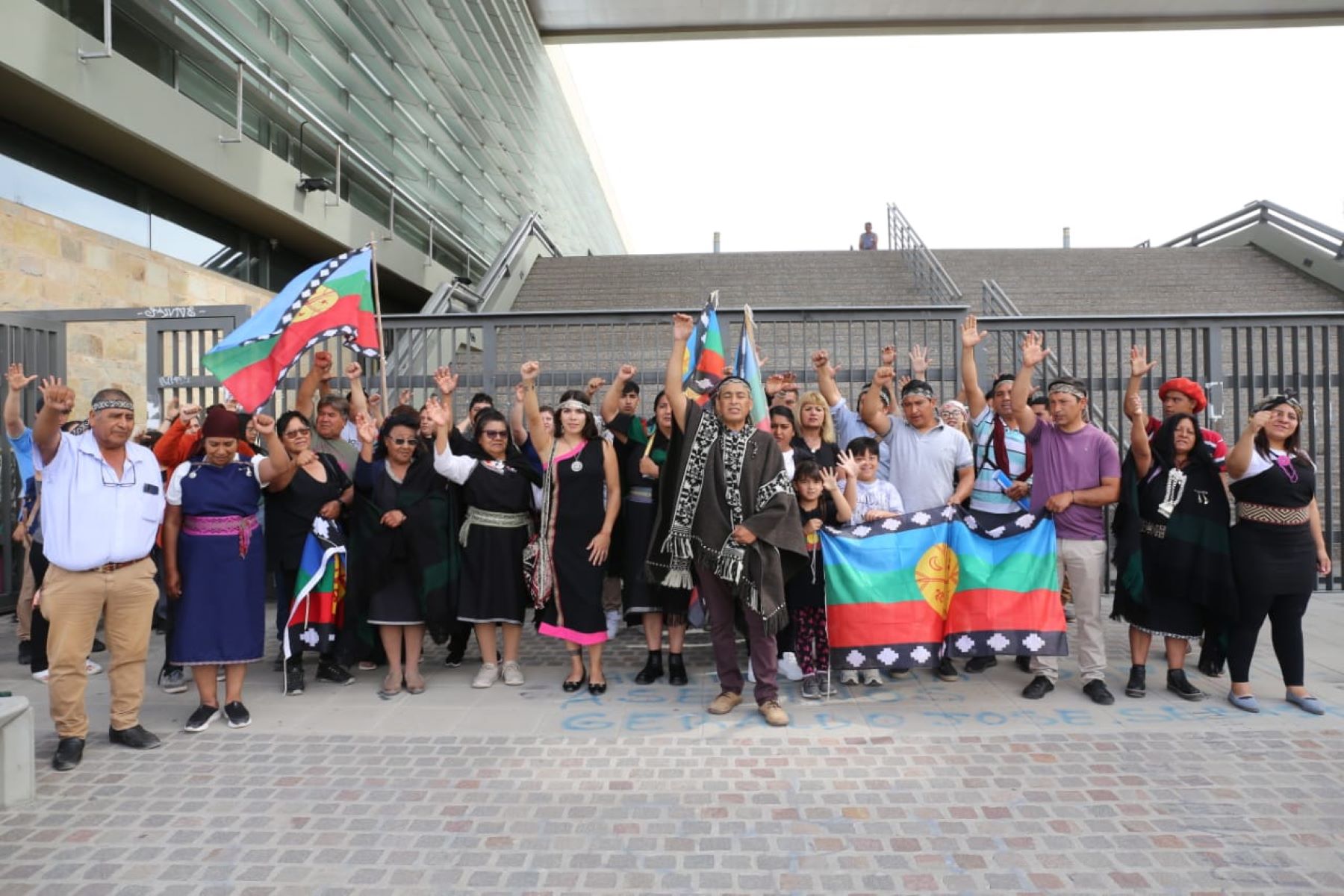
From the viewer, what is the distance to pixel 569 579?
534cm

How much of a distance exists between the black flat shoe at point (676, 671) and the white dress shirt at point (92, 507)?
10.4 ft

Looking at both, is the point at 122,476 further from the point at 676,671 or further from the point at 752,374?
the point at 752,374

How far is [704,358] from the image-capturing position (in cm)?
564

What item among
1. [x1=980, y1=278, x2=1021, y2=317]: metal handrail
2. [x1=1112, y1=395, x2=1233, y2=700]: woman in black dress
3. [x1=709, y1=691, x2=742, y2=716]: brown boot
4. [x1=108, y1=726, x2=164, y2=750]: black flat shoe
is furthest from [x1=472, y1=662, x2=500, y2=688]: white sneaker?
[x1=980, y1=278, x2=1021, y2=317]: metal handrail

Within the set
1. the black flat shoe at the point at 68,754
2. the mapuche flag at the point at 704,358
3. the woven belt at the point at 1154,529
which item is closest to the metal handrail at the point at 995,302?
the woven belt at the point at 1154,529

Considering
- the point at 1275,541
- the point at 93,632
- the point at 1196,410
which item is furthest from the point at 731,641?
the point at 93,632

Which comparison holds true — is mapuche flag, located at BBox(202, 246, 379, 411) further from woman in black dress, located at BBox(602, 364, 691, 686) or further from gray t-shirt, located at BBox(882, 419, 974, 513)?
gray t-shirt, located at BBox(882, 419, 974, 513)

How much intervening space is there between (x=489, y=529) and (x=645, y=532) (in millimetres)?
1049

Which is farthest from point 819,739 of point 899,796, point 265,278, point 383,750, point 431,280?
point 431,280

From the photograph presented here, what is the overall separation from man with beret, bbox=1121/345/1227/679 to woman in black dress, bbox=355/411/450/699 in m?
4.49

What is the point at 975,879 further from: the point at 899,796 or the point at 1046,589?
the point at 1046,589

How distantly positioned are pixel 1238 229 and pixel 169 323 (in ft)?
63.6

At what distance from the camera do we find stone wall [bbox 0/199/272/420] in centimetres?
873

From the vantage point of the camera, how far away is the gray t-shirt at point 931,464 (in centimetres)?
568
